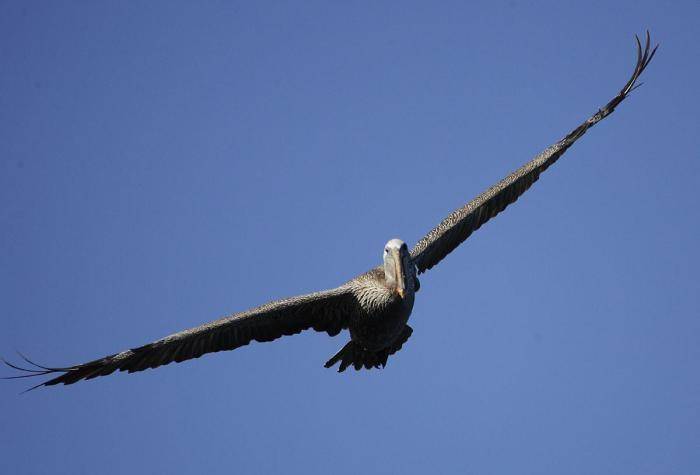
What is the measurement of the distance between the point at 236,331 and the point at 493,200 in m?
3.91

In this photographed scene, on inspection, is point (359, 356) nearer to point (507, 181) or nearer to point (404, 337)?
point (404, 337)

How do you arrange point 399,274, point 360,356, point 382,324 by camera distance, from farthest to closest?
point 360,356, point 382,324, point 399,274

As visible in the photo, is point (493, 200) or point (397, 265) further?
point (493, 200)

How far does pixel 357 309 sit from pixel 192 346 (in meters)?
2.03

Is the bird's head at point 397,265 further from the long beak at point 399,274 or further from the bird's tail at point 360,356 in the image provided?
the bird's tail at point 360,356

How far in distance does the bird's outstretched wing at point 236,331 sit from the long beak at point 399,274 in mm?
826

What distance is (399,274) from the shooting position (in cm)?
1193

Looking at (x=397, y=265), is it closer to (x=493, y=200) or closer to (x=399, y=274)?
(x=399, y=274)

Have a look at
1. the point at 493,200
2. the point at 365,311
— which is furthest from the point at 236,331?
the point at 493,200

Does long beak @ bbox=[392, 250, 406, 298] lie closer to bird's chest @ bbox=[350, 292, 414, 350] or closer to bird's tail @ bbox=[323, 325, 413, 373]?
bird's chest @ bbox=[350, 292, 414, 350]

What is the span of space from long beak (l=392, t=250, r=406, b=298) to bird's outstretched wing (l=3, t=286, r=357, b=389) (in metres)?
0.83

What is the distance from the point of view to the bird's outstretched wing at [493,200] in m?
13.5

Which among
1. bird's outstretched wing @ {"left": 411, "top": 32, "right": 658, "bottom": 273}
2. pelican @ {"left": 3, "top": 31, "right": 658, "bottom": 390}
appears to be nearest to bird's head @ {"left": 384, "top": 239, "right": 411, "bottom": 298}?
pelican @ {"left": 3, "top": 31, "right": 658, "bottom": 390}

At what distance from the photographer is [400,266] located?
39.2 ft
